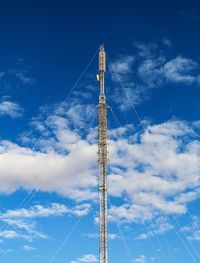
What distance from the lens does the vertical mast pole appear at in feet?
219

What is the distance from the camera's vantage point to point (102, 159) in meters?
70.6

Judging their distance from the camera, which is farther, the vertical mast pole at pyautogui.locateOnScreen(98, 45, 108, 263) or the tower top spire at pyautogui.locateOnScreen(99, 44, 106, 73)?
the tower top spire at pyautogui.locateOnScreen(99, 44, 106, 73)

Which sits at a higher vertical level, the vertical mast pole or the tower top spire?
the tower top spire

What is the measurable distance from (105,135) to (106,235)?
1371cm

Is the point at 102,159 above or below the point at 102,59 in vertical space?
below

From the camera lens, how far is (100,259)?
65750mm

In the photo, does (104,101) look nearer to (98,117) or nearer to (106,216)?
(98,117)

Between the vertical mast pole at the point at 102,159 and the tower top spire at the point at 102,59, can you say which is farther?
the tower top spire at the point at 102,59

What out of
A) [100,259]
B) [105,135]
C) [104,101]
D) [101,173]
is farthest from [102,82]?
[100,259]

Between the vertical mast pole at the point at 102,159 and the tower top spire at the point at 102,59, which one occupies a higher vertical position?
the tower top spire at the point at 102,59

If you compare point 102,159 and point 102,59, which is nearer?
point 102,159

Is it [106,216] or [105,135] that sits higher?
[105,135]

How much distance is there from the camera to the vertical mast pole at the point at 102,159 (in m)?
66.8

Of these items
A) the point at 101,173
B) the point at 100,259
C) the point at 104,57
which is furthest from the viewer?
the point at 104,57
